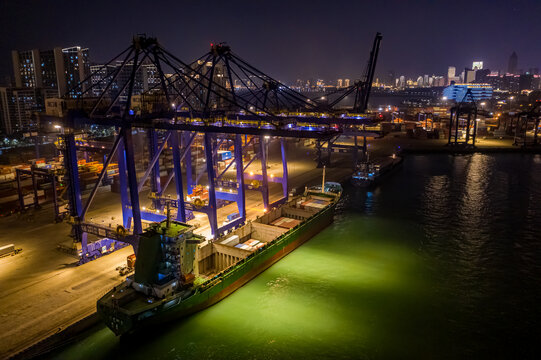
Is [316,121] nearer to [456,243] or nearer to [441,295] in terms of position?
[456,243]

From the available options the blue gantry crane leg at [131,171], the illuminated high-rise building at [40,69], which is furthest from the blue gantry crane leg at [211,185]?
the illuminated high-rise building at [40,69]

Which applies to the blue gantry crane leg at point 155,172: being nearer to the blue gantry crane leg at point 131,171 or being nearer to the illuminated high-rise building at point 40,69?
the blue gantry crane leg at point 131,171

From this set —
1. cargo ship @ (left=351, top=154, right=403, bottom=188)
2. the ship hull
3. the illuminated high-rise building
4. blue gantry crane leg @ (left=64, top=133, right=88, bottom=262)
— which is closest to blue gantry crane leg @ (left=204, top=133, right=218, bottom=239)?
the ship hull

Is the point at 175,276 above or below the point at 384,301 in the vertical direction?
above

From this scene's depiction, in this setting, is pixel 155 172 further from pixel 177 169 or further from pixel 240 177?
pixel 240 177

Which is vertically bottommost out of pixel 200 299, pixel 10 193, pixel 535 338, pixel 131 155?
pixel 535 338

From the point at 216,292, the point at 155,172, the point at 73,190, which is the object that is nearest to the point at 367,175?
the point at 155,172

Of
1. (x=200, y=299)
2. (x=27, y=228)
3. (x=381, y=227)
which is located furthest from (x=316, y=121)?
(x=27, y=228)

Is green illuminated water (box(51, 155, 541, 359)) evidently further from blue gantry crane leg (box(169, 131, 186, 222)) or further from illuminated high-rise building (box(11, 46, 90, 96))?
illuminated high-rise building (box(11, 46, 90, 96))
